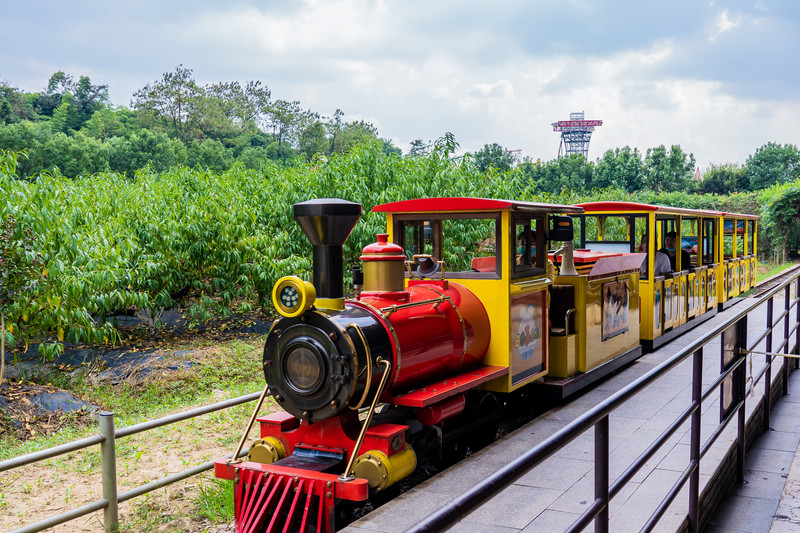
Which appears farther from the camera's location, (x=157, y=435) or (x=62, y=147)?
(x=62, y=147)

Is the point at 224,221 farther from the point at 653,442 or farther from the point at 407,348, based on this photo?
the point at 653,442

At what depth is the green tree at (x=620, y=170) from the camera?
46.8 meters

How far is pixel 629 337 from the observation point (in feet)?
28.8

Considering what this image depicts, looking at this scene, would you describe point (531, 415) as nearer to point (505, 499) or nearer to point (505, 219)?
point (505, 219)

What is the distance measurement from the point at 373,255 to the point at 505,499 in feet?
6.73

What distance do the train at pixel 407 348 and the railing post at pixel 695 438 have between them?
1747 mm

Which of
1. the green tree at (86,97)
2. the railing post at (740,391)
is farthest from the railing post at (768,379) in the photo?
the green tree at (86,97)

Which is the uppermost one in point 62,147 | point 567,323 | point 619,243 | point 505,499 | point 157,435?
point 62,147

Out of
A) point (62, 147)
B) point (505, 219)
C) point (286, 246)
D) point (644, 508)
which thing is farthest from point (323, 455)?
point (62, 147)

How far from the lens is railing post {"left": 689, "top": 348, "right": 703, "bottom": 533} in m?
3.48

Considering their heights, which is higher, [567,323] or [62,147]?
[62,147]

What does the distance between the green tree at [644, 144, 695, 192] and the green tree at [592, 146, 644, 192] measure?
0.79m

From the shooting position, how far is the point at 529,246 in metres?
6.37

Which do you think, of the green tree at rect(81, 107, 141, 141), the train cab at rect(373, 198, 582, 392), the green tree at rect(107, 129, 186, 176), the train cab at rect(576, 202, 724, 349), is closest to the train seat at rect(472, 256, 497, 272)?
the train cab at rect(373, 198, 582, 392)
